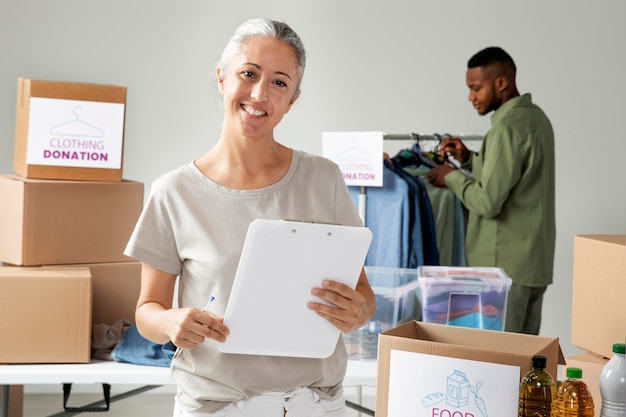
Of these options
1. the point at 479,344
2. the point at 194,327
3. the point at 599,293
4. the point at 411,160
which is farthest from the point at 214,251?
the point at 411,160

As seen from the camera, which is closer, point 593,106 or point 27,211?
point 27,211

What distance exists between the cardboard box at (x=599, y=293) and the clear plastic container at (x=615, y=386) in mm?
458

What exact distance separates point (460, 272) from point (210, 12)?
101 inches

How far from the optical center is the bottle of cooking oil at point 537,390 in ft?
4.37

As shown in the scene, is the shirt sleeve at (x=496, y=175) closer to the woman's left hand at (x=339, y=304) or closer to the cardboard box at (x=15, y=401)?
the cardboard box at (x=15, y=401)

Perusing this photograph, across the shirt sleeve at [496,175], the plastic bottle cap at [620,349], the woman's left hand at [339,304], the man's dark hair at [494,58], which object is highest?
the man's dark hair at [494,58]

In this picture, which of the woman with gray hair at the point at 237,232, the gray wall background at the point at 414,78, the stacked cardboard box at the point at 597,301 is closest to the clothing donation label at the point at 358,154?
the stacked cardboard box at the point at 597,301

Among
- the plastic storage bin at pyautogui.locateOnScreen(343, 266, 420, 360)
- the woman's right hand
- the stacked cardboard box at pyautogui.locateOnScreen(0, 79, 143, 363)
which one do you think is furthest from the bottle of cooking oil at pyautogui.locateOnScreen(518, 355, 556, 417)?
the stacked cardboard box at pyautogui.locateOnScreen(0, 79, 143, 363)

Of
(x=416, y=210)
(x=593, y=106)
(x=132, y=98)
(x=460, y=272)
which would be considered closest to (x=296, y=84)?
(x=460, y=272)

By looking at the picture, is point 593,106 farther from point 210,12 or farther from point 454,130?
point 210,12

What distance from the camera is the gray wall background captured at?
468 centimetres

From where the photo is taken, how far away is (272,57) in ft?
4.74

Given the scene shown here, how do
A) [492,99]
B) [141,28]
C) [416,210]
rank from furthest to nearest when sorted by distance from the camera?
1. [141,28]
2. [492,99]
3. [416,210]

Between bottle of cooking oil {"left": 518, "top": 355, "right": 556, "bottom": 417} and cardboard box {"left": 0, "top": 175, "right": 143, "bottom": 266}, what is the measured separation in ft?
6.19
